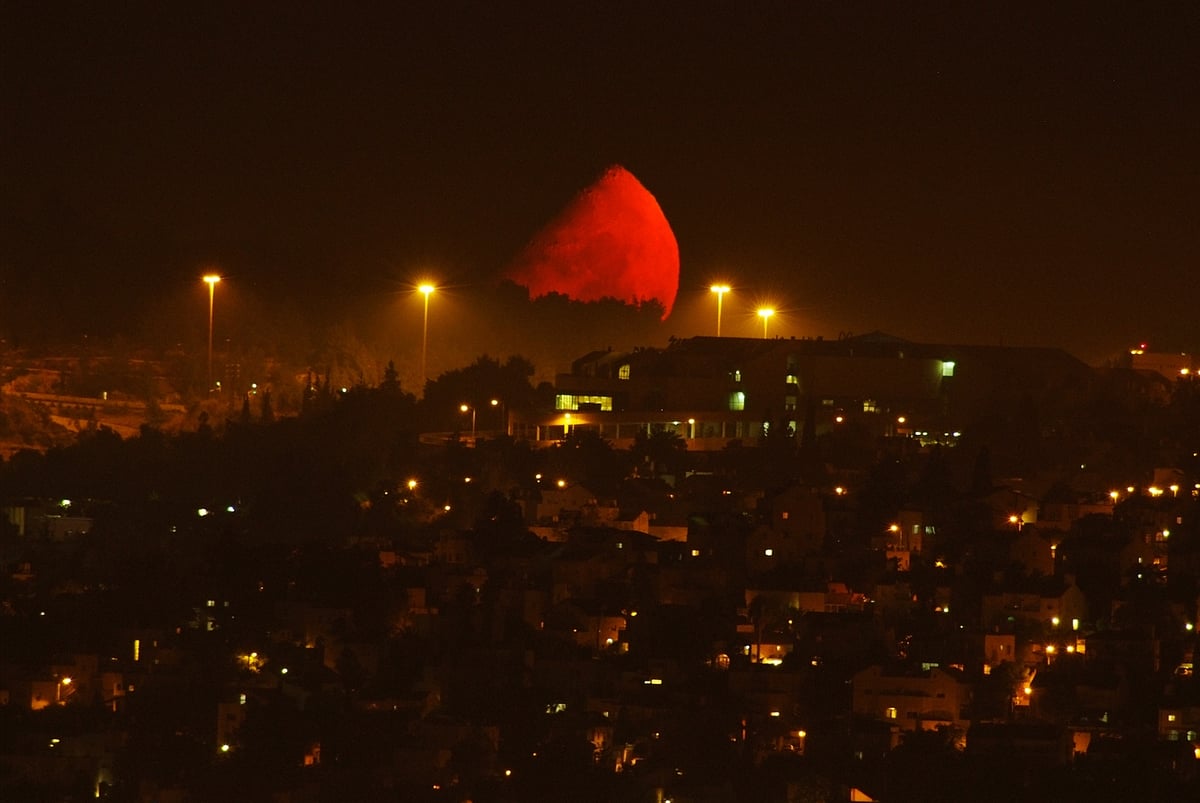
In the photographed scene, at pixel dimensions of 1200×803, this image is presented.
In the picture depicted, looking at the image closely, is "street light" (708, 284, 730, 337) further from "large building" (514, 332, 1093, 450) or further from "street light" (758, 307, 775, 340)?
"large building" (514, 332, 1093, 450)

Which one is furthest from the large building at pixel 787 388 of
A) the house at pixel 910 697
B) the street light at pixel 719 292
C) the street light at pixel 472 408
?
the house at pixel 910 697

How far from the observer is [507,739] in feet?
47.7

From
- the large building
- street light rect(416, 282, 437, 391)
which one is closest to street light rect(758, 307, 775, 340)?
the large building

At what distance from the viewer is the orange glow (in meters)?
25.9

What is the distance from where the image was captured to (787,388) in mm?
22891

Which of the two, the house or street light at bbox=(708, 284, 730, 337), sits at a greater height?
street light at bbox=(708, 284, 730, 337)

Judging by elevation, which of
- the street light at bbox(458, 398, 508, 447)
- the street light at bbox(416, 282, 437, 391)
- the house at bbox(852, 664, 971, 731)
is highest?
the street light at bbox(416, 282, 437, 391)

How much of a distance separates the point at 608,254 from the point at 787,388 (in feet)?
12.6

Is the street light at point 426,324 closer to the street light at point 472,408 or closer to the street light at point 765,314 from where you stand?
the street light at point 472,408

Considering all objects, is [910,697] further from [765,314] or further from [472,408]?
[765,314]

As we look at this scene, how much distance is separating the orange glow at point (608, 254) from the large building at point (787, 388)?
2.42m

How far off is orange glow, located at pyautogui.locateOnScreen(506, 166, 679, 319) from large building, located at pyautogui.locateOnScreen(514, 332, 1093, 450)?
95.3 inches

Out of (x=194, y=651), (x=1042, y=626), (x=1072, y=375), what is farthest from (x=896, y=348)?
(x=194, y=651)

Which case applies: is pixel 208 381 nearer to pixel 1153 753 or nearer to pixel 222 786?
pixel 222 786
